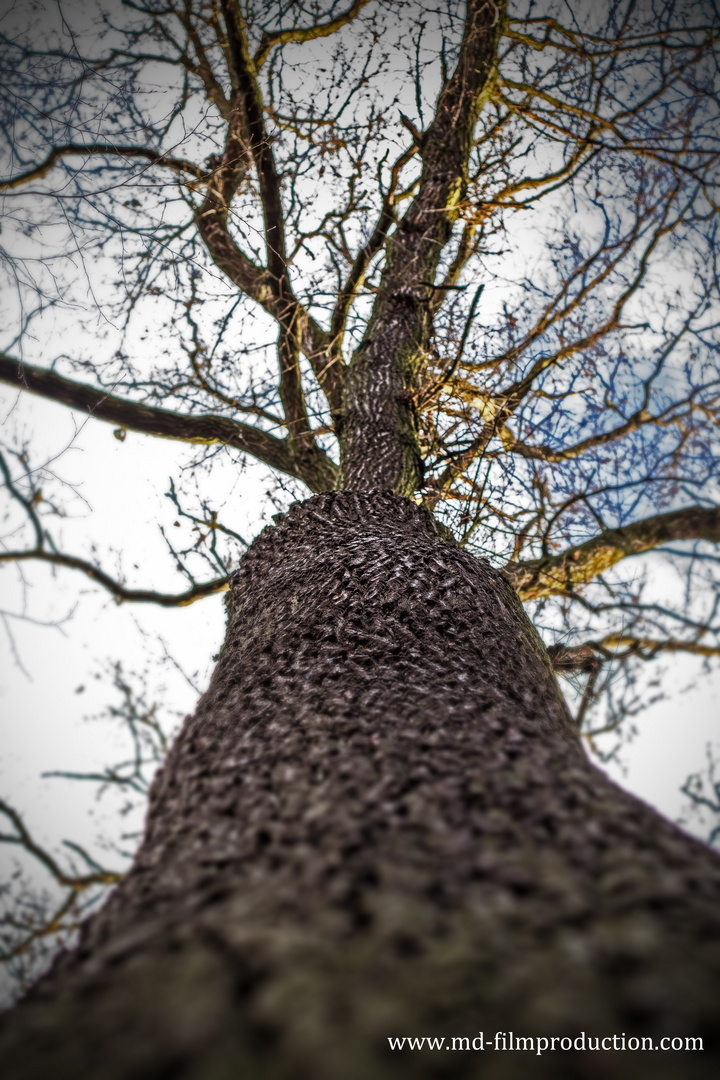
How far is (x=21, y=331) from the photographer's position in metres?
2.01

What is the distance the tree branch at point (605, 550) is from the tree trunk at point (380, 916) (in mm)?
3322

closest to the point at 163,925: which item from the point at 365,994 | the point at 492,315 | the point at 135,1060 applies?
the point at 135,1060

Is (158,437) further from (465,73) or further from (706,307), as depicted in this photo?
(706,307)

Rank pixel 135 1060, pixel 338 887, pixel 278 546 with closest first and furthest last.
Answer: pixel 135 1060, pixel 338 887, pixel 278 546

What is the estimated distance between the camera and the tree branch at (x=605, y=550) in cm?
426

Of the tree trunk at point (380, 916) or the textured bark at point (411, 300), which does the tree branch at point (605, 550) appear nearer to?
the textured bark at point (411, 300)

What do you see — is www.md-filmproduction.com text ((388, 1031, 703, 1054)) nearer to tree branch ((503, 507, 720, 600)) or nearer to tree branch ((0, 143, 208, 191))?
tree branch ((0, 143, 208, 191))

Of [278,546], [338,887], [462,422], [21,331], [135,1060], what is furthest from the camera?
[462,422]

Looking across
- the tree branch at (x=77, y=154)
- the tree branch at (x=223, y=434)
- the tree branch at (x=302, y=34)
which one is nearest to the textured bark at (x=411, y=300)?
the tree branch at (x=223, y=434)

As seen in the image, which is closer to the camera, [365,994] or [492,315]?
Result: [365,994]

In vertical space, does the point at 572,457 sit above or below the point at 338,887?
above

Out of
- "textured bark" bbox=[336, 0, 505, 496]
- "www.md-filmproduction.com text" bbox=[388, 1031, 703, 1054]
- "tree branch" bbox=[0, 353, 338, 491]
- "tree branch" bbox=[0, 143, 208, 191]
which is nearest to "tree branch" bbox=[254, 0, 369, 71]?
"textured bark" bbox=[336, 0, 505, 496]

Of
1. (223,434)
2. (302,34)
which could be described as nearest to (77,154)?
(223,434)

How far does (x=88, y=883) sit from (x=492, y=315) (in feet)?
22.0
